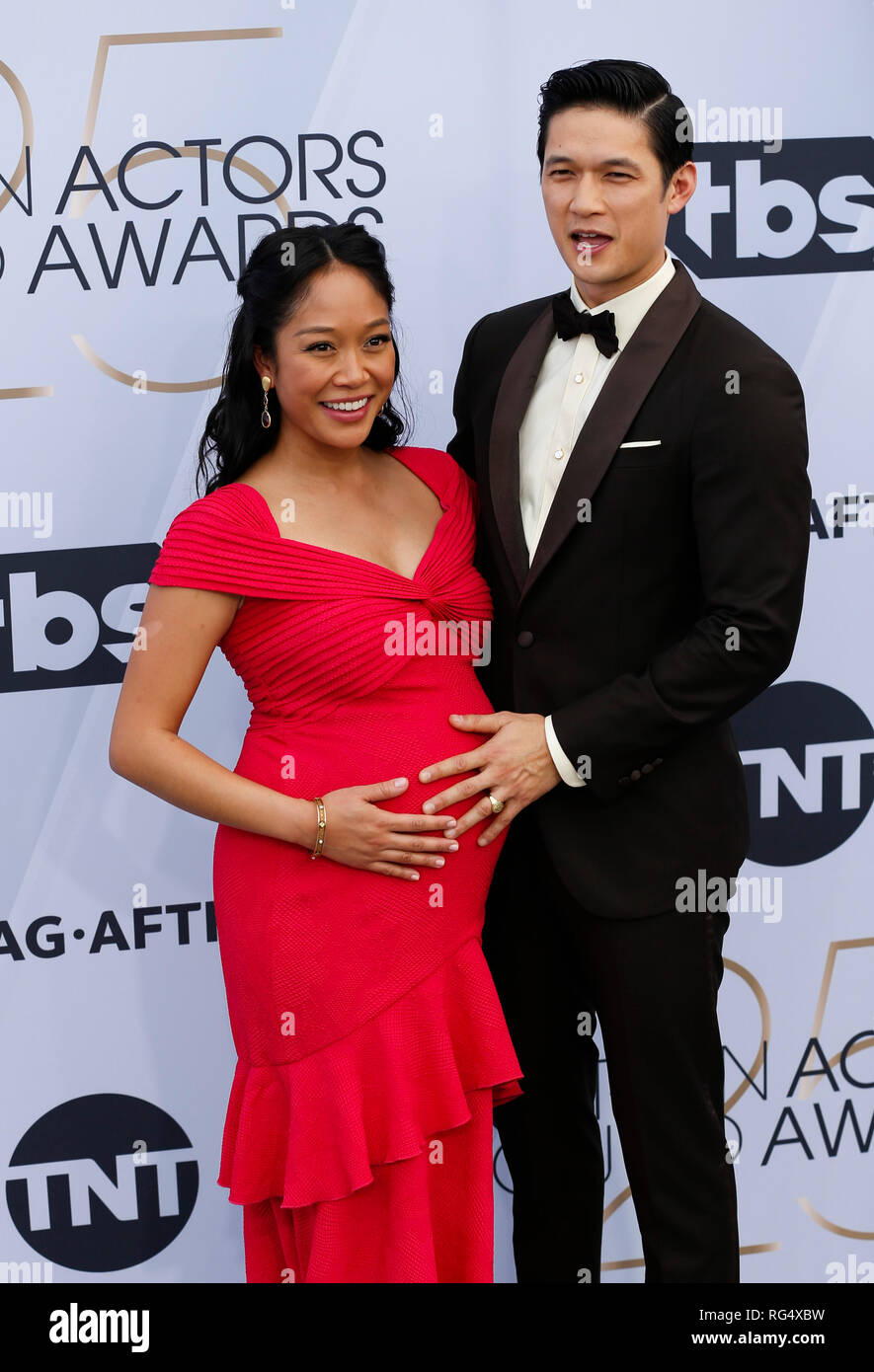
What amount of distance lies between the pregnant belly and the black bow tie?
1.67 feet

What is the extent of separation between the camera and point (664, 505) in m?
1.83

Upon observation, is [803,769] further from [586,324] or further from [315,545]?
[315,545]

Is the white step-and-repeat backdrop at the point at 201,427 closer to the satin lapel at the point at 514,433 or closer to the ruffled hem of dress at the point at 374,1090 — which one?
the satin lapel at the point at 514,433

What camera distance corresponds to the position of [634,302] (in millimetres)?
1895

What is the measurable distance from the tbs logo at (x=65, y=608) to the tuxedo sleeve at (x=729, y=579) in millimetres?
915

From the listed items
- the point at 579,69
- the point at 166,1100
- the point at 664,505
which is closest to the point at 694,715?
the point at 664,505

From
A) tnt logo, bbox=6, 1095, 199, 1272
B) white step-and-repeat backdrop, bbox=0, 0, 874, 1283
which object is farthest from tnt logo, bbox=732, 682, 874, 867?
tnt logo, bbox=6, 1095, 199, 1272

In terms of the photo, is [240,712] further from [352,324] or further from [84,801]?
[352,324]

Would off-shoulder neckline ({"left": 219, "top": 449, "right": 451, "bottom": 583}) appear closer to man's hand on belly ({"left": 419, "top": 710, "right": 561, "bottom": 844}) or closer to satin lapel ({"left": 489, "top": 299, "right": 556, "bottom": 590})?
satin lapel ({"left": 489, "top": 299, "right": 556, "bottom": 590})

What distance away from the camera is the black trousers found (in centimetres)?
193

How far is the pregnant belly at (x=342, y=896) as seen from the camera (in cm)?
183

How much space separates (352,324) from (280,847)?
2.37 feet

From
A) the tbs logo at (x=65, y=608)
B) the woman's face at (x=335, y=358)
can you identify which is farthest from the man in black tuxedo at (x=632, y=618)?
the tbs logo at (x=65, y=608)

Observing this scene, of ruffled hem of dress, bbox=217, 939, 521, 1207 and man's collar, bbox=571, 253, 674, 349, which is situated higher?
man's collar, bbox=571, 253, 674, 349
